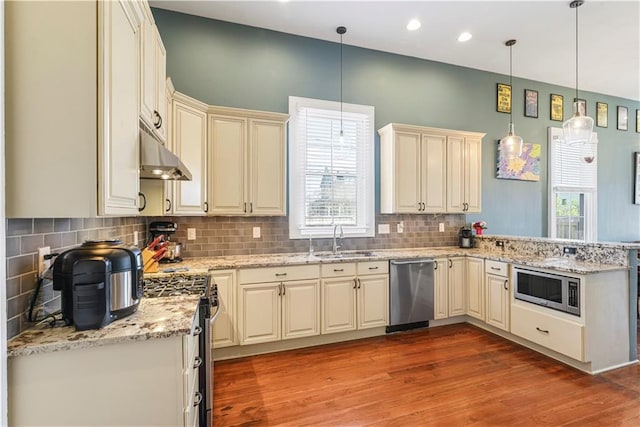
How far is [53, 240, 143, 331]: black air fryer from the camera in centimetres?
129

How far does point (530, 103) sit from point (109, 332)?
595 cm

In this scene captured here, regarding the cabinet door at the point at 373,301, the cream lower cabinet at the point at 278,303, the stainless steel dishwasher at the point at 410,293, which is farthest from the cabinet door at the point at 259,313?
the stainless steel dishwasher at the point at 410,293

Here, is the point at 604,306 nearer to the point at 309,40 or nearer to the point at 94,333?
the point at 94,333

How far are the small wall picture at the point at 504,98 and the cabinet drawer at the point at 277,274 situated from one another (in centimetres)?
384

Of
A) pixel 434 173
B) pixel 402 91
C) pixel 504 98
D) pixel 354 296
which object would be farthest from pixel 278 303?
pixel 504 98

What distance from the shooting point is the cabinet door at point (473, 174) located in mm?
4145

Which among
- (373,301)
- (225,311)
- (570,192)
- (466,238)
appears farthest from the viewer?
(570,192)

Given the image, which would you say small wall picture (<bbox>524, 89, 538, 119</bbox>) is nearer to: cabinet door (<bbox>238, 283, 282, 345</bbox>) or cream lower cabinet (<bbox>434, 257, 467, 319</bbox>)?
cream lower cabinet (<bbox>434, 257, 467, 319</bbox>)

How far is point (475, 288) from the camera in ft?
12.3

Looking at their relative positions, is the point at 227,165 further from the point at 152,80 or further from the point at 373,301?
the point at 373,301

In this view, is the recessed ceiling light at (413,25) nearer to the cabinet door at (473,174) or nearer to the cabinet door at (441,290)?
Answer: the cabinet door at (473,174)

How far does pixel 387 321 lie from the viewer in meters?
3.46

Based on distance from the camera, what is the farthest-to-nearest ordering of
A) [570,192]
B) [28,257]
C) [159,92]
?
[570,192] < [159,92] < [28,257]

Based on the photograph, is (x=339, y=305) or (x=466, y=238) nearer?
(x=339, y=305)
